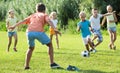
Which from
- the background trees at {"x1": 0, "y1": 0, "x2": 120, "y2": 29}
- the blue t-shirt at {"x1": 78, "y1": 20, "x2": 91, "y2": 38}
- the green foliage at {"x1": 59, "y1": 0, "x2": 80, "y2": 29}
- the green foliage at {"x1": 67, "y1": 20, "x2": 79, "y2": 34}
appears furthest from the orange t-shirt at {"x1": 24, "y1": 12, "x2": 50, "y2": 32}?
the green foliage at {"x1": 59, "y1": 0, "x2": 80, "y2": 29}

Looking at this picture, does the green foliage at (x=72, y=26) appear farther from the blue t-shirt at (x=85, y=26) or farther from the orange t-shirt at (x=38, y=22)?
the orange t-shirt at (x=38, y=22)

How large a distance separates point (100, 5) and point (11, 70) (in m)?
30.1

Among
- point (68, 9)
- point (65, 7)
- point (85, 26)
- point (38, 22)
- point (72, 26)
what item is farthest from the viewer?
point (68, 9)

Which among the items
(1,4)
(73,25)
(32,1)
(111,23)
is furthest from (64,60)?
(1,4)

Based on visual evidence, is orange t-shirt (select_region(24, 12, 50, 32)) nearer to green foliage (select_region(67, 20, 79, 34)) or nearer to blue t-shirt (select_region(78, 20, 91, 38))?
blue t-shirt (select_region(78, 20, 91, 38))

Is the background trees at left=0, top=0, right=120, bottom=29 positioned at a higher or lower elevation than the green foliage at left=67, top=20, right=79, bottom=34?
higher

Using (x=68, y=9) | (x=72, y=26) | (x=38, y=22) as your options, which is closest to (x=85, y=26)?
(x=38, y=22)

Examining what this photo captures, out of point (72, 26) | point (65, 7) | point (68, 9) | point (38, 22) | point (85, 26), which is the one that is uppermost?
point (65, 7)

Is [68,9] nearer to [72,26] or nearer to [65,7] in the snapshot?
[65,7]

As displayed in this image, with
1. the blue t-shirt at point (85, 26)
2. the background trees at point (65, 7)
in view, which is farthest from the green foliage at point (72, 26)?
the blue t-shirt at point (85, 26)

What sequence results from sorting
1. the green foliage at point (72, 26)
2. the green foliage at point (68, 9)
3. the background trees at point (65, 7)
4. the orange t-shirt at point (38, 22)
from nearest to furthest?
the orange t-shirt at point (38, 22), the green foliage at point (72, 26), the background trees at point (65, 7), the green foliage at point (68, 9)

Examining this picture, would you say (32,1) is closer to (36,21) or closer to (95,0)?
(95,0)

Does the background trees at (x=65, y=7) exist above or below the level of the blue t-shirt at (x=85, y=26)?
above

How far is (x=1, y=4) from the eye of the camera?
169ft
